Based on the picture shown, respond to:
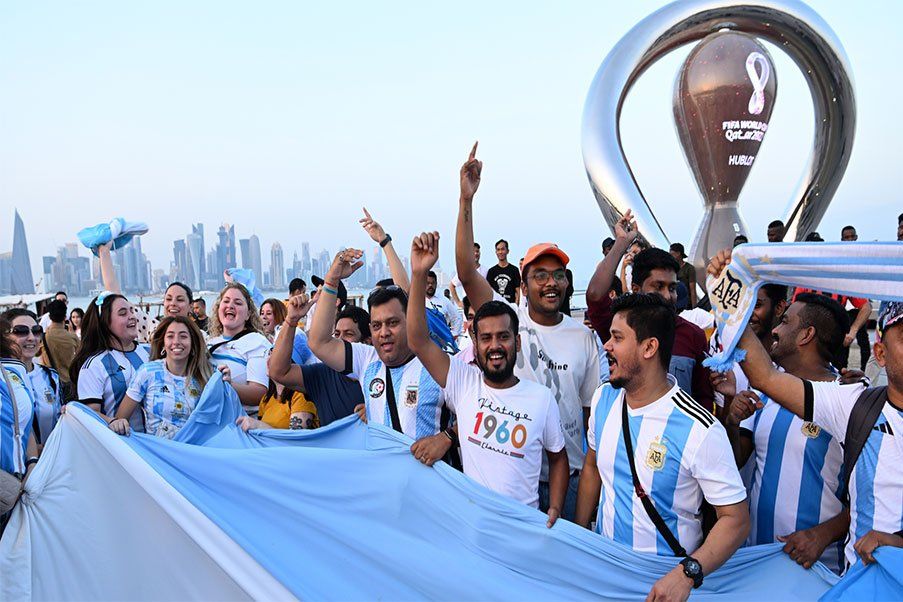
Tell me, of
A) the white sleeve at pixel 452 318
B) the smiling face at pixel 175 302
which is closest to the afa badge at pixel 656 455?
the smiling face at pixel 175 302

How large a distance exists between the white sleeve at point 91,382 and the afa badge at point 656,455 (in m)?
3.37

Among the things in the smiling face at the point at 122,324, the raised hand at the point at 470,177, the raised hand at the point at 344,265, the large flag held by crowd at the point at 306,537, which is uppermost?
the raised hand at the point at 470,177

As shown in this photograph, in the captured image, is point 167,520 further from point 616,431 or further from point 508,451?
point 616,431

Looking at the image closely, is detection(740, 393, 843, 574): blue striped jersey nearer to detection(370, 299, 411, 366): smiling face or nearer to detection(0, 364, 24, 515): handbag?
detection(370, 299, 411, 366): smiling face

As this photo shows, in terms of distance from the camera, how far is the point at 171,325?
4375mm

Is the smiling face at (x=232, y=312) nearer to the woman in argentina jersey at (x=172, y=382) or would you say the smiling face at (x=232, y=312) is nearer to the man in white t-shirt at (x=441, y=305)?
the woman in argentina jersey at (x=172, y=382)

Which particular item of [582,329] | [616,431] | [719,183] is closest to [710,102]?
[719,183]

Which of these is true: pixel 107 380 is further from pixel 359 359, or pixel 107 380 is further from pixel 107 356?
pixel 359 359

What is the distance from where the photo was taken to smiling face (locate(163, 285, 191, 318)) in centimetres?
514

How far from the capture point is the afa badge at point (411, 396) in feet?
10.8

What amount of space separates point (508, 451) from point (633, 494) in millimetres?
580

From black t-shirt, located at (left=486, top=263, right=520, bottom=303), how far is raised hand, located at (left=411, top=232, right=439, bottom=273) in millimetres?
6899

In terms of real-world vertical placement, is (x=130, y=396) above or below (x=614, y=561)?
above

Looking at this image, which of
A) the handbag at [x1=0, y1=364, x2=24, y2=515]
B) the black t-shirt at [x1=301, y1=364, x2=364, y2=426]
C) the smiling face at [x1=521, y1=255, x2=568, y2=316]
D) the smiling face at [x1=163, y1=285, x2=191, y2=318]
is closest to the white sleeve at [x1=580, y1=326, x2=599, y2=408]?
the smiling face at [x1=521, y1=255, x2=568, y2=316]
